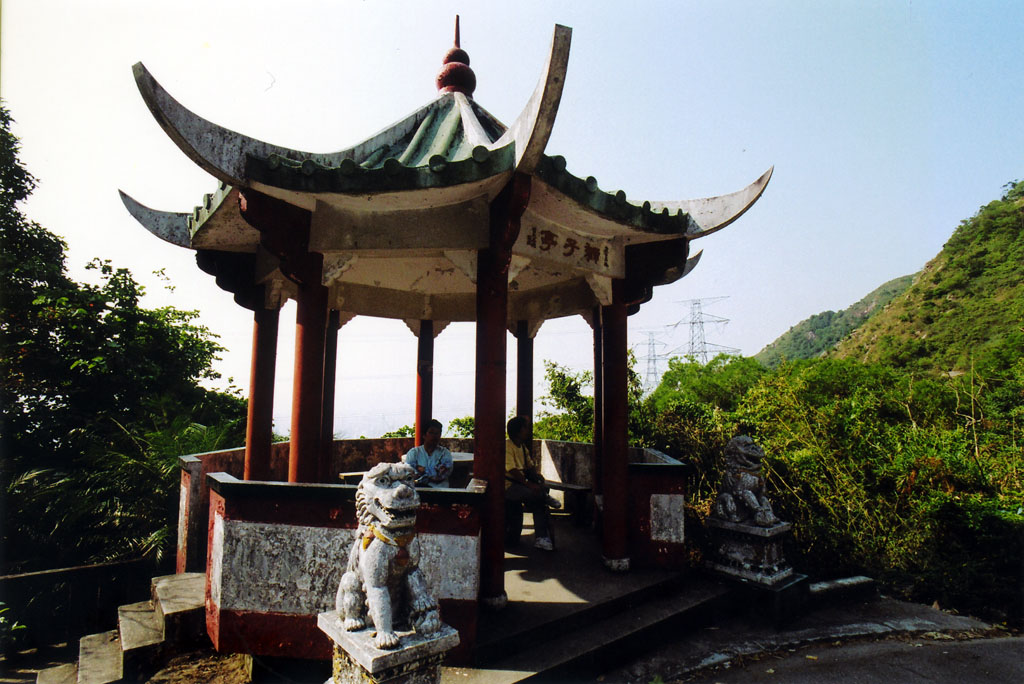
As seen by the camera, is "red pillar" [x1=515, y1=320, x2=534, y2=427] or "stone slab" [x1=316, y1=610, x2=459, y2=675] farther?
"red pillar" [x1=515, y1=320, x2=534, y2=427]

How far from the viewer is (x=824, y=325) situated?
98562mm

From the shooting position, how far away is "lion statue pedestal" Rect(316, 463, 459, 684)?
3093 millimetres

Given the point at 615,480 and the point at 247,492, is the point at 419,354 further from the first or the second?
the point at 247,492

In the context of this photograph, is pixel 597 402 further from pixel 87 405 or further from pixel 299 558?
pixel 87 405

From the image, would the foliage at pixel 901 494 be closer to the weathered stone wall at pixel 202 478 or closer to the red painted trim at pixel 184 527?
the weathered stone wall at pixel 202 478

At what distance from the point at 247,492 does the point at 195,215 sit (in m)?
3.64

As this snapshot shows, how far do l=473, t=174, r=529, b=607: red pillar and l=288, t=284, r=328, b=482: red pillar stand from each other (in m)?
1.58

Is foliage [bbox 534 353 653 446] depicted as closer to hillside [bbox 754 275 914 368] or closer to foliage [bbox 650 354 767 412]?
foliage [bbox 650 354 767 412]

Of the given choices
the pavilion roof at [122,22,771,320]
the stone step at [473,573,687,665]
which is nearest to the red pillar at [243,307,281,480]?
the pavilion roof at [122,22,771,320]

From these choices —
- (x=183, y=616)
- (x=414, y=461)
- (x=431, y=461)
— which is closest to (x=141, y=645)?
(x=183, y=616)

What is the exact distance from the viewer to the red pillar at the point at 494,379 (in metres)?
4.87

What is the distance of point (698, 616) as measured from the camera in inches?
226

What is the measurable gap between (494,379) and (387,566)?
7.19 ft

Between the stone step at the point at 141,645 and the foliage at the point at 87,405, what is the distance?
3.11m
